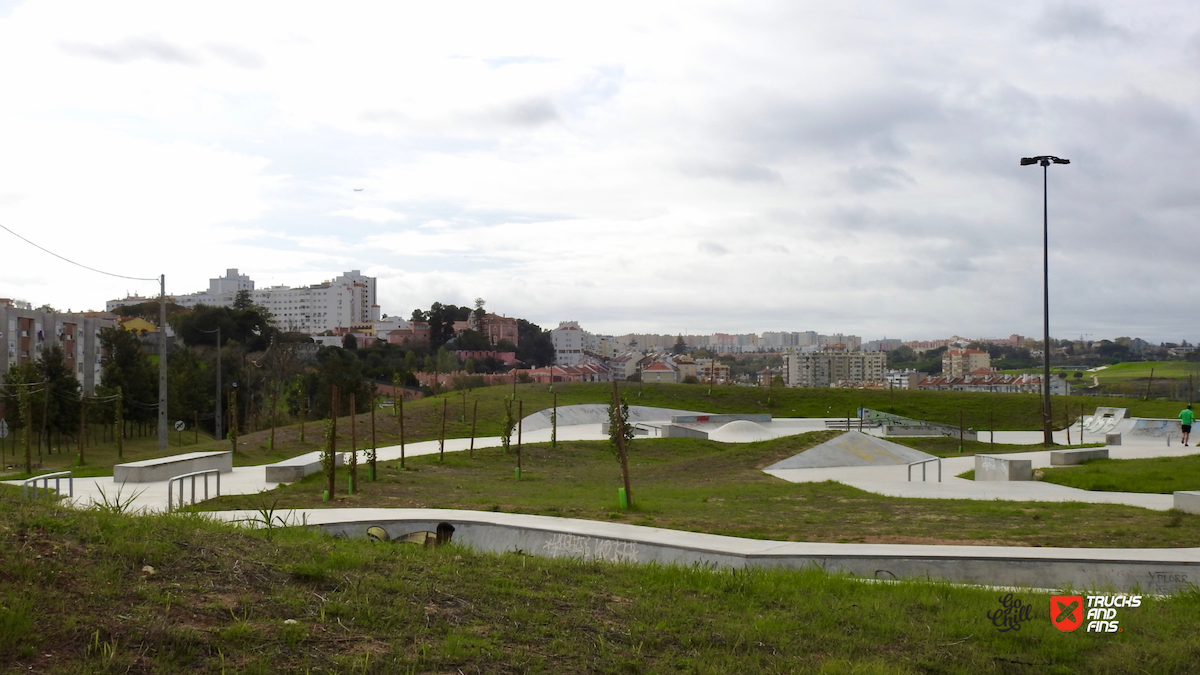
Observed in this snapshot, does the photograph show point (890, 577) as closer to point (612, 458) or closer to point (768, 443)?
point (768, 443)

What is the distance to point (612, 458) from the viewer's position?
29.1 m

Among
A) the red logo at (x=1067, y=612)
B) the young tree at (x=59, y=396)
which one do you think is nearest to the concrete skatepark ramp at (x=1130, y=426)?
the red logo at (x=1067, y=612)

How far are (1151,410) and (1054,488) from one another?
32.8 metres

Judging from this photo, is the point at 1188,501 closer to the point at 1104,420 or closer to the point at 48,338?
the point at 1104,420

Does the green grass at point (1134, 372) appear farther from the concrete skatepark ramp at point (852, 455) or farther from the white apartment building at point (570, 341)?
the white apartment building at point (570, 341)

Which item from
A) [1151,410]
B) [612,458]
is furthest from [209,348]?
[1151,410]

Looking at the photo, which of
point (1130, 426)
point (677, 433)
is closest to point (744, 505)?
point (677, 433)

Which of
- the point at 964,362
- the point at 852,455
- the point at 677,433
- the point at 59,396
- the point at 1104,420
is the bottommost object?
the point at 677,433

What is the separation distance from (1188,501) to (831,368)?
13039 centimetres

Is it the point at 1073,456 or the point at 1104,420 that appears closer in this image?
the point at 1073,456

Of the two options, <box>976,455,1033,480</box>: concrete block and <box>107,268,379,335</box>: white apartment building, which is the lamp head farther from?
<box>107,268,379,335</box>: white apartment building

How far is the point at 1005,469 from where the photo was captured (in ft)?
62.0

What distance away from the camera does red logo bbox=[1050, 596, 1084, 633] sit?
20.8 ft

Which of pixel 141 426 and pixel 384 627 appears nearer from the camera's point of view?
pixel 384 627
